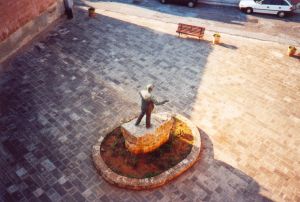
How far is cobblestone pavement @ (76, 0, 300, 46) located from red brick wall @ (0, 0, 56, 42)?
5.29m

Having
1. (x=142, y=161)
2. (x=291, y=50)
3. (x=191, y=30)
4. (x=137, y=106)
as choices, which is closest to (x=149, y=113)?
(x=142, y=161)

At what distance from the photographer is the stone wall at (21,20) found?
13.3 metres

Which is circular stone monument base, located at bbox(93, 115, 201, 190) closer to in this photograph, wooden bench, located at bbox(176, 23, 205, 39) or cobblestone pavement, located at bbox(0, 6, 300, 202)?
cobblestone pavement, located at bbox(0, 6, 300, 202)

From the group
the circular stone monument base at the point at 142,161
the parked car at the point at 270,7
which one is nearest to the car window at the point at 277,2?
the parked car at the point at 270,7

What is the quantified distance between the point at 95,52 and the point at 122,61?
1.67 metres

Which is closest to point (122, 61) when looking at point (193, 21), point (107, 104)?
point (107, 104)

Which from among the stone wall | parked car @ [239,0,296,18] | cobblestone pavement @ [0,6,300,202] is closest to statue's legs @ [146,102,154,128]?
cobblestone pavement @ [0,6,300,202]

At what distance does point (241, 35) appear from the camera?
17.2 metres

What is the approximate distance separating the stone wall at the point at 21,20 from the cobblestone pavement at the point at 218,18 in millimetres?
4353

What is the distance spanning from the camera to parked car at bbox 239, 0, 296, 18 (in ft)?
65.1

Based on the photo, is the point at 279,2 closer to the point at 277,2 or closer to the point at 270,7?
the point at 277,2

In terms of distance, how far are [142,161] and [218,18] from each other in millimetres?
13984

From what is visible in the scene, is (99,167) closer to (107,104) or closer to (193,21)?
(107,104)

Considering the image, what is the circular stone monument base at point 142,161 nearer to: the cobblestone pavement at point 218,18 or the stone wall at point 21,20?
the stone wall at point 21,20
